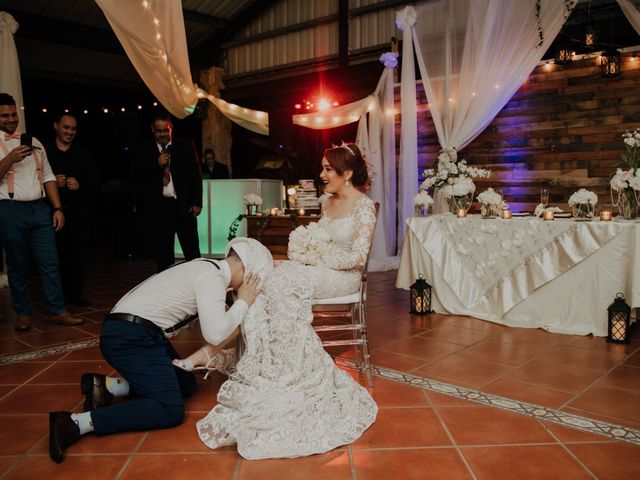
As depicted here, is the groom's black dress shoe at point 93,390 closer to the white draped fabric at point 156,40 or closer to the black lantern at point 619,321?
the white draped fabric at point 156,40

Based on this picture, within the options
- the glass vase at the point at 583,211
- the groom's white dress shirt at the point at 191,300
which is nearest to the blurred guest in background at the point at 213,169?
the glass vase at the point at 583,211

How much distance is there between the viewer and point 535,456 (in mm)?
2182

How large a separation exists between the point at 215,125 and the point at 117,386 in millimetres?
8883

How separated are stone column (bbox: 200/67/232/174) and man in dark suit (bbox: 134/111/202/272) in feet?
21.0

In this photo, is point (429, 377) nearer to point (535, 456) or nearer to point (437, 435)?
point (437, 435)

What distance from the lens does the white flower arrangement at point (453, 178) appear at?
16.0 feet

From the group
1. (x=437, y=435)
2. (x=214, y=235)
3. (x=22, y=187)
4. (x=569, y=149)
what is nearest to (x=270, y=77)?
(x=214, y=235)

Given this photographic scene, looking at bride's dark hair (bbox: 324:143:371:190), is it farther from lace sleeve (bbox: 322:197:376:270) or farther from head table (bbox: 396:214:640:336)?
head table (bbox: 396:214:640:336)

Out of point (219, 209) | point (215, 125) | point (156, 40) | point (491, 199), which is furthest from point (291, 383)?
point (215, 125)

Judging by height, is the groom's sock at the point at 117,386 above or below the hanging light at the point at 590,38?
below

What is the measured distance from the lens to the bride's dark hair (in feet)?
10.9

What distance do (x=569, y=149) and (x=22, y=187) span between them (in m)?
5.65

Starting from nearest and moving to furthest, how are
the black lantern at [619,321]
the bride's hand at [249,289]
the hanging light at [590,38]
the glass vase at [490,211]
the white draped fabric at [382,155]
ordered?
the bride's hand at [249,289]
the black lantern at [619,321]
the glass vase at [490,211]
the hanging light at [590,38]
the white draped fabric at [382,155]

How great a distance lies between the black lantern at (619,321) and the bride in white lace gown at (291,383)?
1.93 metres
